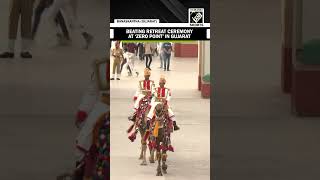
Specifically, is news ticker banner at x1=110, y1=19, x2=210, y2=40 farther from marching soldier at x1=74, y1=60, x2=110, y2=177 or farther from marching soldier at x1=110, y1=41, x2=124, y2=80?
marching soldier at x1=110, y1=41, x2=124, y2=80

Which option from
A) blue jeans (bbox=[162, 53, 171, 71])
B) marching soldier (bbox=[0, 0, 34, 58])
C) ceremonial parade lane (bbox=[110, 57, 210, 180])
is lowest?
ceremonial parade lane (bbox=[110, 57, 210, 180])

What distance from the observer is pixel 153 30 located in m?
11.3

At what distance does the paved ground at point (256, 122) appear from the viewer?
52.3 feet

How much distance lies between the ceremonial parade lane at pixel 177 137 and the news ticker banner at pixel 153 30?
4436 millimetres

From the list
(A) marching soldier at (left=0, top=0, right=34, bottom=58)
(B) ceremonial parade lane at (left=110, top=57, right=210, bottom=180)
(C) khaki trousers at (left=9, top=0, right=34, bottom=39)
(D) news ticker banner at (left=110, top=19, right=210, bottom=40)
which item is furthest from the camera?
(A) marching soldier at (left=0, top=0, right=34, bottom=58)

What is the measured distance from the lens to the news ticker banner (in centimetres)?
1129

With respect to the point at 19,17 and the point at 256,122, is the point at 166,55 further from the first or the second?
the point at 256,122

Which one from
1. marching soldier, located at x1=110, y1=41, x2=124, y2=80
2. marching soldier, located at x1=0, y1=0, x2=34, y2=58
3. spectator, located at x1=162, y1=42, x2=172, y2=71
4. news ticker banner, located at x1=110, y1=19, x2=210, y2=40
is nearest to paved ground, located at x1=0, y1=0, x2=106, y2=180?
marching soldier, located at x1=0, y1=0, x2=34, y2=58

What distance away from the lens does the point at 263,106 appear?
2277 centimetres

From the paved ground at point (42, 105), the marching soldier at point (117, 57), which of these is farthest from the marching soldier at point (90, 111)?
the marching soldier at point (117, 57)

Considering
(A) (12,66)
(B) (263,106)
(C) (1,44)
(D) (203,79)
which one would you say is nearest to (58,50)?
(C) (1,44)

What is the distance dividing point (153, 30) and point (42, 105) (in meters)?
11.8

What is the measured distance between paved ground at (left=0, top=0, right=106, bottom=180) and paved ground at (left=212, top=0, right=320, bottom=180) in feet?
8.94

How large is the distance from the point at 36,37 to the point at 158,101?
2306 centimetres
